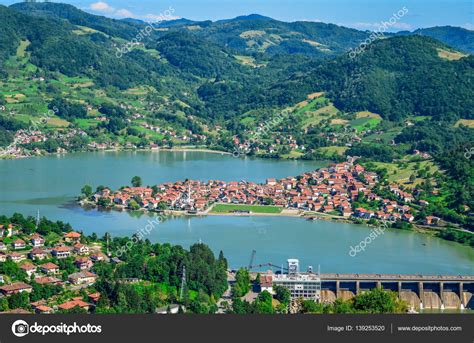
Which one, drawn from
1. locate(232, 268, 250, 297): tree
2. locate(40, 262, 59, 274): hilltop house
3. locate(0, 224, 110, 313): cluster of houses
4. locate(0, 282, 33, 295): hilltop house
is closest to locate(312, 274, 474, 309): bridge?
locate(232, 268, 250, 297): tree

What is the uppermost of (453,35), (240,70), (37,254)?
(453,35)

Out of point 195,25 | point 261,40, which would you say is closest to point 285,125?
point 261,40

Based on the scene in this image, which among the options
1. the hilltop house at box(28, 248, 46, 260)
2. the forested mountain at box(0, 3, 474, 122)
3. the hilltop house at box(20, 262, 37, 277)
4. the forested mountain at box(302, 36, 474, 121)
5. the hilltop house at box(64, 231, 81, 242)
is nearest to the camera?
the hilltop house at box(20, 262, 37, 277)

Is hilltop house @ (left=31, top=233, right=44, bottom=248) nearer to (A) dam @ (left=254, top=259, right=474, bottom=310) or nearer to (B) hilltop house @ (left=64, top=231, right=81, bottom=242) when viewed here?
(B) hilltop house @ (left=64, top=231, right=81, bottom=242)

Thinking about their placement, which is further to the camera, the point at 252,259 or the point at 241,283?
the point at 252,259

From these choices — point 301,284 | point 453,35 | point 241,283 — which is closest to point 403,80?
point 301,284

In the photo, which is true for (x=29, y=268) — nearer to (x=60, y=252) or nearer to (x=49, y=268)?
(x=49, y=268)

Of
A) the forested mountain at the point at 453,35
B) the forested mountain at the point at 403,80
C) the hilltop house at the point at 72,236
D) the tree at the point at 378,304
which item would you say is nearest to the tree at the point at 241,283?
the hilltop house at the point at 72,236
